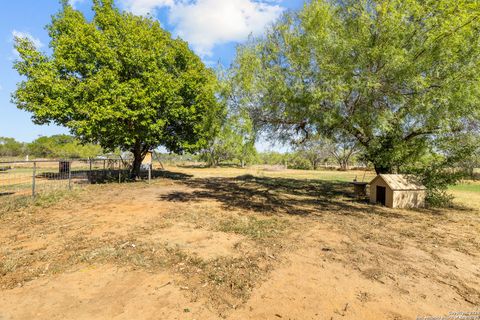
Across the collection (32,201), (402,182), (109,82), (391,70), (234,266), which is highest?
(109,82)

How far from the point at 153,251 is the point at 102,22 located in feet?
57.5

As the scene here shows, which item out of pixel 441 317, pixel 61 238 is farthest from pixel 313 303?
pixel 61 238

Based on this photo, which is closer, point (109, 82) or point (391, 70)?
point (391, 70)

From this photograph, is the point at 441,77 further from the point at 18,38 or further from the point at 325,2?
the point at 18,38

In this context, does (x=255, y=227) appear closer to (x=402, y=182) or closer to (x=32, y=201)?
(x=402, y=182)

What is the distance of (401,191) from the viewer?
10234 millimetres

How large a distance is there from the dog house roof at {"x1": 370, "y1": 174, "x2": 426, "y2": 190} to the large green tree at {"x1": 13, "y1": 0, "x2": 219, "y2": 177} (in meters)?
11.4

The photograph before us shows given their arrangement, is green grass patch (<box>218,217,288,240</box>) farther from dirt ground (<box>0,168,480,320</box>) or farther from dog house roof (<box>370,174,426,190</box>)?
dog house roof (<box>370,174,426,190</box>)

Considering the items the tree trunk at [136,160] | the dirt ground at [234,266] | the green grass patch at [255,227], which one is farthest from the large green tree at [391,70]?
the tree trunk at [136,160]

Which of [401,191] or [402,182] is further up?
[402,182]

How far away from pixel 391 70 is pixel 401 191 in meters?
5.04

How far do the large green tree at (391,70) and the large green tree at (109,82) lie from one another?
9203 millimetres

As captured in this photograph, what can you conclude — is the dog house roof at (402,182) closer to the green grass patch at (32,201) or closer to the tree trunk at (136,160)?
the green grass patch at (32,201)

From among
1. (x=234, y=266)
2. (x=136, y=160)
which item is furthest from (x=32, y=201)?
(x=136, y=160)
